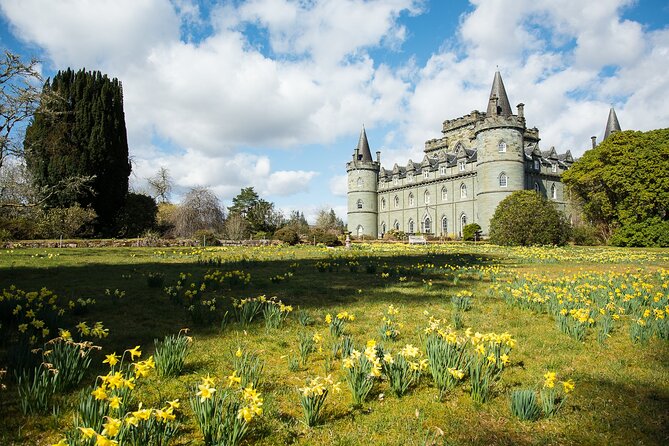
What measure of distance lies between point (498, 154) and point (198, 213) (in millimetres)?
36150

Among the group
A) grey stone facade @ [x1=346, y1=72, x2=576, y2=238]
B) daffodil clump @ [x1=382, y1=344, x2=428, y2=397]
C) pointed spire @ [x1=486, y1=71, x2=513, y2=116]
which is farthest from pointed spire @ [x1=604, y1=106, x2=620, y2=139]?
daffodil clump @ [x1=382, y1=344, x2=428, y2=397]

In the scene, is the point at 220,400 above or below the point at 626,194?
below

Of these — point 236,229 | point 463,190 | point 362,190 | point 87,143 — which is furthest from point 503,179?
point 87,143

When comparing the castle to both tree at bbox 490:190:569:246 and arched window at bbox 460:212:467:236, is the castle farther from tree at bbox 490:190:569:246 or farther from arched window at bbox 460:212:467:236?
tree at bbox 490:190:569:246

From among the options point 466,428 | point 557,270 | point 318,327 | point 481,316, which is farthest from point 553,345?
point 557,270

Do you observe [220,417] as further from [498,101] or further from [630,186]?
[498,101]

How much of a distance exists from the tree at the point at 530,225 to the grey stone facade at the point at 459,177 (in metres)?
17.2

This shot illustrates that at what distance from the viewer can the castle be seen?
44.8 metres

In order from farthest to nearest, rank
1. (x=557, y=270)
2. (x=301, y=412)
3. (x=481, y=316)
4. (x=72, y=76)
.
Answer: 1. (x=72, y=76)
2. (x=557, y=270)
3. (x=481, y=316)
4. (x=301, y=412)

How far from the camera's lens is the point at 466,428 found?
293 centimetres

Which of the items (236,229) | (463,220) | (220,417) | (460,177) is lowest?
(220,417)

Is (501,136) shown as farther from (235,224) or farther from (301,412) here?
(301,412)

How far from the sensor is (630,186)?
30.6 meters

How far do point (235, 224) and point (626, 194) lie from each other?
38.2m
